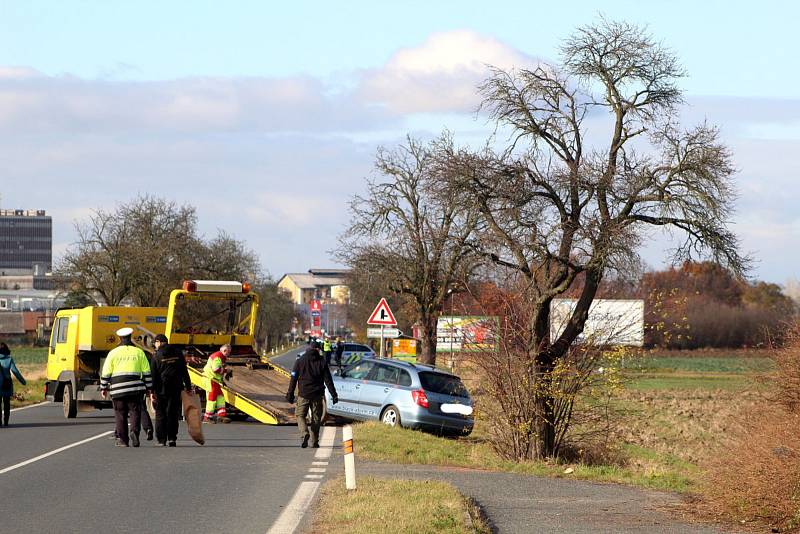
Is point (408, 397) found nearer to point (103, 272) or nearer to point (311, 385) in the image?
point (311, 385)

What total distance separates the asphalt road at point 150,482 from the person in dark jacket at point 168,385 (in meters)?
0.29

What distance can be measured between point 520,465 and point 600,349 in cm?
243

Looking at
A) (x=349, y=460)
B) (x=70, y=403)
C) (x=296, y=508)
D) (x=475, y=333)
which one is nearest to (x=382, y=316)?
(x=70, y=403)

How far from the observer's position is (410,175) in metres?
42.3

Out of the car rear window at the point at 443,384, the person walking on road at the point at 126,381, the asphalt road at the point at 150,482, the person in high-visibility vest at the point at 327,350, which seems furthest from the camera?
the car rear window at the point at 443,384

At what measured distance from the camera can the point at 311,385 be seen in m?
18.0

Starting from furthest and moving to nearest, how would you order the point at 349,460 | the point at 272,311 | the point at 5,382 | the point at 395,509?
the point at 272,311 < the point at 5,382 < the point at 349,460 < the point at 395,509

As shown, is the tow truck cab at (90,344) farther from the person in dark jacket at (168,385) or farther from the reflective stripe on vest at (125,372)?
the reflective stripe on vest at (125,372)

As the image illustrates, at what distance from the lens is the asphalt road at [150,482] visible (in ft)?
35.4

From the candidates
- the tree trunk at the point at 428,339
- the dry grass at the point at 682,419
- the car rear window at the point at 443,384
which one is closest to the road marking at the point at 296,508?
the car rear window at the point at 443,384

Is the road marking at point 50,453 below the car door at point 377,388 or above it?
below

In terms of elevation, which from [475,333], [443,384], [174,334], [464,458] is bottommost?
[464,458]

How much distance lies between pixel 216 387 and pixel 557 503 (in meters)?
11.2

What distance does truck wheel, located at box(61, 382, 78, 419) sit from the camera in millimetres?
25047
